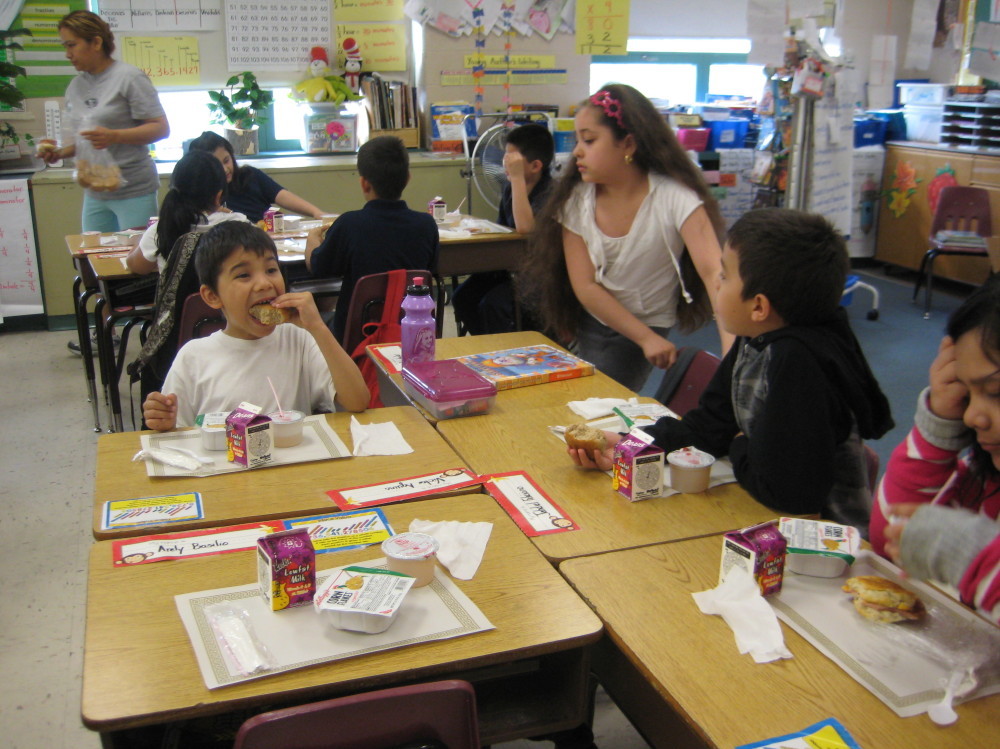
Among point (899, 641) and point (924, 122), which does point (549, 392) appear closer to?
point (899, 641)

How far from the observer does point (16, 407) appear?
4.10 metres

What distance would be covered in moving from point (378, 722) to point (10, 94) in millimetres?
5122

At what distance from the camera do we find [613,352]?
2701 millimetres

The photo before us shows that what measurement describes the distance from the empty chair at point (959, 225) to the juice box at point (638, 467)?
4474mm

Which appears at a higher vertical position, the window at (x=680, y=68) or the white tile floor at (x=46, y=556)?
the window at (x=680, y=68)

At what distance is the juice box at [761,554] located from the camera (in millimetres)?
1267

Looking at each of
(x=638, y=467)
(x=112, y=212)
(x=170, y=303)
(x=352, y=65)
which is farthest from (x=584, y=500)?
(x=352, y=65)

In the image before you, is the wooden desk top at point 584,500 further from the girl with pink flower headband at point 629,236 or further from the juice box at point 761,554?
the girl with pink flower headband at point 629,236

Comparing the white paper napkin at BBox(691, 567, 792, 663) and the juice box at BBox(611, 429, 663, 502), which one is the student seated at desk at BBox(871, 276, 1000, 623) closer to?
the white paper napkin at BBox(691, 567, 792, 663)

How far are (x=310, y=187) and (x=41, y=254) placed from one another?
5.09 feet

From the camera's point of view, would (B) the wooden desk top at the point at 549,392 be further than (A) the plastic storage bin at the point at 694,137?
No

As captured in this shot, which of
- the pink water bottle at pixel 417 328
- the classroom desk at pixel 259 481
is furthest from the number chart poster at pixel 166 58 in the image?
the classroom desk at pixel 259 481

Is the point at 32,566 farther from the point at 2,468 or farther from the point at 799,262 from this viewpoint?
the point at 799,262

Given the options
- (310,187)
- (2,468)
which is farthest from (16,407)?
(310,187)
